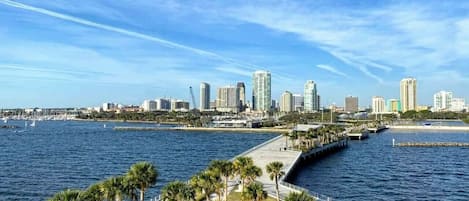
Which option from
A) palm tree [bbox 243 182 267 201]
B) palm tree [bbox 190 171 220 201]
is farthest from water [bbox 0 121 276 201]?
palm tree [bbox 243 182 267 201]

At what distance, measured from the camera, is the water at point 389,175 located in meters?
59.4

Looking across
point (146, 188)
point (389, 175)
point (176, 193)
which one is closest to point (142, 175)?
point (146, 188)

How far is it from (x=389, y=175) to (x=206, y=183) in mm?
46147

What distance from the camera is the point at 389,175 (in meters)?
74.2

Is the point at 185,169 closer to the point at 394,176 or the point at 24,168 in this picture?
the point at 24,168

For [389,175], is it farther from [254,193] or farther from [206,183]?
[254,193]

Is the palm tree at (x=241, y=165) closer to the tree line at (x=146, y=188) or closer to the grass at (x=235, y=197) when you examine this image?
the grass at (x=235, y=197)

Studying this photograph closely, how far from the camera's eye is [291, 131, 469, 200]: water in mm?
59406

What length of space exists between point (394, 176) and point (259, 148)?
30.0m

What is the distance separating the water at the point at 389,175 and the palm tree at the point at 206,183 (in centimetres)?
2331

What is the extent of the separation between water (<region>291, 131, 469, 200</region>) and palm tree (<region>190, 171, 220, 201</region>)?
23.3 m

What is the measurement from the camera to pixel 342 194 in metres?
58.6

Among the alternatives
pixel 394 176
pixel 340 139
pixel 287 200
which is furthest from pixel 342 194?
pixel 340 139

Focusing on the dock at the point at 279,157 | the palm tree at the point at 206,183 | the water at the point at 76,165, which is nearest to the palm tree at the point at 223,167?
the palm tree at the point at 206,183
